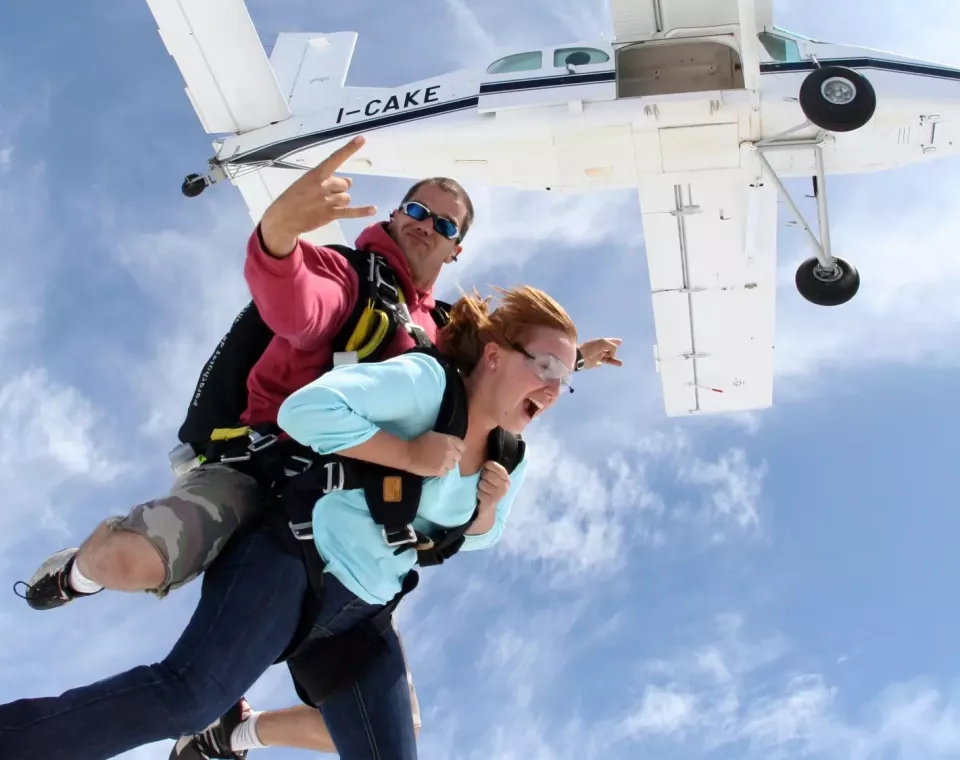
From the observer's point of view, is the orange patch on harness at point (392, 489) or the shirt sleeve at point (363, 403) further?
the orange patch on harness at point (392, 489)

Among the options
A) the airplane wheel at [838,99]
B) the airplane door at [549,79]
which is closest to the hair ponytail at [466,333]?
the airplane wheel at [838,99]

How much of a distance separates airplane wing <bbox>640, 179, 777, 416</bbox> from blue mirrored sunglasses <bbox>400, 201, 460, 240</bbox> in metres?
5.94

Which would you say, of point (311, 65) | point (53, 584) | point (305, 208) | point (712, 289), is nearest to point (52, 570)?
point (53, 584)

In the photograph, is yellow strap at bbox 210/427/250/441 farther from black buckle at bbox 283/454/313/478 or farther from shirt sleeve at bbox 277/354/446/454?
shirt sleeve at bbox 277/354/446/454

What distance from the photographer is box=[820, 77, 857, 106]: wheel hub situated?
7254 mm

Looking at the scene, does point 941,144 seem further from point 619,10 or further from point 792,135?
point 619,10

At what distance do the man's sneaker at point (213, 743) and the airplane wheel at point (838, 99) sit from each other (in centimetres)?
641

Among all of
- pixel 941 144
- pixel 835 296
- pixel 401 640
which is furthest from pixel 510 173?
pixel 401 640

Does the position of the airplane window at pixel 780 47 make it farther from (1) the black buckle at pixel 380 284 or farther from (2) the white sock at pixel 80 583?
(2) the white sock at pixel 80 583

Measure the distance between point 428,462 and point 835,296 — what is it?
6710 mm

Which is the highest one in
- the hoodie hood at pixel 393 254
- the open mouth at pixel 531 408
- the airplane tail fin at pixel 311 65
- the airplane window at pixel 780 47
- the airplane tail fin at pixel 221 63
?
the airplane tail fin at pixel 311 65

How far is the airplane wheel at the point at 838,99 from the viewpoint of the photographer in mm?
7191

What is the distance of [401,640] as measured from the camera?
2.81m

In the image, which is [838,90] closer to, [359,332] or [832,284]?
[832,284]
